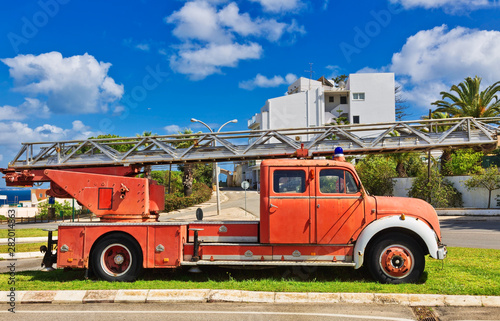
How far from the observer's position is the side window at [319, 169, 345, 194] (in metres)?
7.96

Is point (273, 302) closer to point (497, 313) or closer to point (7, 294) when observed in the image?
point (497, 313)

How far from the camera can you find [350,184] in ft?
26.3

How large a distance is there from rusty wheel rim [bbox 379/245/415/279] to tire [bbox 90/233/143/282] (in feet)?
15.8

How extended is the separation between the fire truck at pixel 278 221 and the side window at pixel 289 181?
0.02m

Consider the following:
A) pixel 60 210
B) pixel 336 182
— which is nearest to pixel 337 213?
pixel 336 182

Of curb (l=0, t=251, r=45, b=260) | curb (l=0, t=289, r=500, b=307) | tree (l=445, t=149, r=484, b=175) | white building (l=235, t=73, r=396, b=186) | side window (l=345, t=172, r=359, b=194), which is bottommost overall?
curb (l=0, t=251, r=45, b=260)

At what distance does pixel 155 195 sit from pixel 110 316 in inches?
132

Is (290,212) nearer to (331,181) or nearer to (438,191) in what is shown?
(331,181)

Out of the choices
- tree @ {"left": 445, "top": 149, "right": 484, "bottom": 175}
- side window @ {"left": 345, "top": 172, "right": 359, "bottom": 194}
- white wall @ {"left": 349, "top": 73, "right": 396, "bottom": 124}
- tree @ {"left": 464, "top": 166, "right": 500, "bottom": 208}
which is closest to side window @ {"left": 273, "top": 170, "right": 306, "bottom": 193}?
side window @ {"left": 345, "top": 172, "right": 359, "bottom": 194}

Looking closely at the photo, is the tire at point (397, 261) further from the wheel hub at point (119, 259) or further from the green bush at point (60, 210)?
the green bush at point (60, 210)

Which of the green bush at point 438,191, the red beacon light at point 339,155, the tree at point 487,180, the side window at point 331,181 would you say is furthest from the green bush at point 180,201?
the side window at point 331,181

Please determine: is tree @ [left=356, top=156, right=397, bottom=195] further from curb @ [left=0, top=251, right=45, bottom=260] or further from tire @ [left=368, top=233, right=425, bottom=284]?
tire @ [left=368, top=233, right=425, bottom=284]

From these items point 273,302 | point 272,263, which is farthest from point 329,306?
point 272,263

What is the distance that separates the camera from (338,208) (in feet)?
25.8
